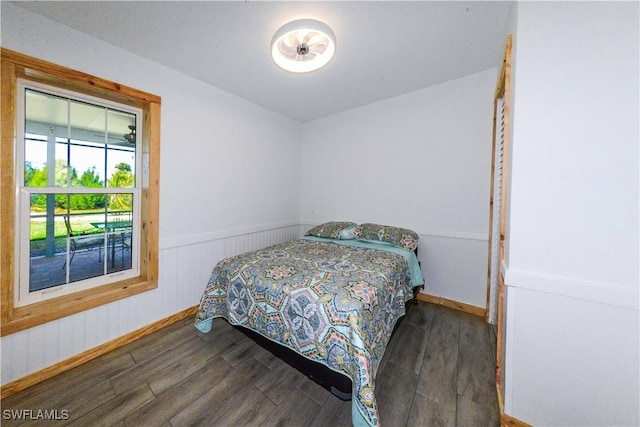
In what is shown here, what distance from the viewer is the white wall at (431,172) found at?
2.35m

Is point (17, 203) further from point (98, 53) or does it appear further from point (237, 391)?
point (237, 391)

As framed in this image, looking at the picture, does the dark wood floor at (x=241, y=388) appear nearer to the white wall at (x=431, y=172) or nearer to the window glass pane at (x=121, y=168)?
the white wall at (x=431, y=172)

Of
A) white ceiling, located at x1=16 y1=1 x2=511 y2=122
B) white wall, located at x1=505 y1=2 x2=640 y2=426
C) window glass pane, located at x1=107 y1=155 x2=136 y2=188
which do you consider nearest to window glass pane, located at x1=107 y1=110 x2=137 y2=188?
window glass pane, located at x1=107 y1=155 x2=136 y2=188

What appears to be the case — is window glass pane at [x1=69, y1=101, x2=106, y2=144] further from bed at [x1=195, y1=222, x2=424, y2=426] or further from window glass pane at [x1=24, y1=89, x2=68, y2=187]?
bed at [x1=195, y1=222, x2=424, y2=426]

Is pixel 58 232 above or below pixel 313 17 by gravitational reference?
below

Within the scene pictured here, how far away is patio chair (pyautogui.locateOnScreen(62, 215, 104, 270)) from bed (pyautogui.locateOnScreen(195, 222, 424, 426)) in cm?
104

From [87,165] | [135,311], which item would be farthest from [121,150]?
[135,311]

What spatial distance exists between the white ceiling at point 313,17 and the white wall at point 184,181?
14 cm

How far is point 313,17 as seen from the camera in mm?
1517

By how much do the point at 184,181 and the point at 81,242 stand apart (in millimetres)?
936

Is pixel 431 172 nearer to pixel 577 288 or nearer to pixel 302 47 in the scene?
pixel 577 288

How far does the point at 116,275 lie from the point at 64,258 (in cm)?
38

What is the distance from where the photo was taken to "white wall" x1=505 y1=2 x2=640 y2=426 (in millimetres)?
969

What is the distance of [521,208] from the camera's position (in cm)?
117
